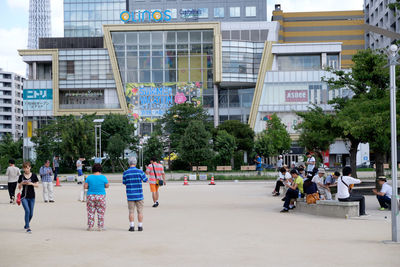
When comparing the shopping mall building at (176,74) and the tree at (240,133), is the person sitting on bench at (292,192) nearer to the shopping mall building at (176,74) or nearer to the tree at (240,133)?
the tree at (240,133)

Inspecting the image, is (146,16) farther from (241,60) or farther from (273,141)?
(273,141)

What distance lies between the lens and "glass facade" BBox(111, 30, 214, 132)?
79062mm

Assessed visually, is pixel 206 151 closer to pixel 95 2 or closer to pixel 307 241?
pixel 307 241

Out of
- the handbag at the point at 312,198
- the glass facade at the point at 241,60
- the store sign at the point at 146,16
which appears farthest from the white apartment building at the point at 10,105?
the handbag at the point at 312,198

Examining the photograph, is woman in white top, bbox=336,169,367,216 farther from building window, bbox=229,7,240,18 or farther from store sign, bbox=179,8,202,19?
building window, bbox=229,7,240,18

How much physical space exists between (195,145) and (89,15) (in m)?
54.8

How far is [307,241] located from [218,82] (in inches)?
2677

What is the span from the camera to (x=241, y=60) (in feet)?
259

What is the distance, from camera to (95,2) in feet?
331

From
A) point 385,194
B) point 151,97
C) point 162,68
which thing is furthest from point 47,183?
point 162,68

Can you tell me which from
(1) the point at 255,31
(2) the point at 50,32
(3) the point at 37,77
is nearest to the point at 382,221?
(1) the point at 255,31

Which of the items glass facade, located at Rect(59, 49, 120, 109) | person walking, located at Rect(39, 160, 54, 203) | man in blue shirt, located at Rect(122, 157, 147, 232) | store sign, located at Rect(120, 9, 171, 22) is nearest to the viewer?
man in blue shirt, located at Rect(122, 157, 147, 232)

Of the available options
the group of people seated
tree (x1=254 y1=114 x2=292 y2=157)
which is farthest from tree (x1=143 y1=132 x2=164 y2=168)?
the group of people seated

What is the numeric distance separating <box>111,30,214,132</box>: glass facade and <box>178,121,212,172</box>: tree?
22677 millimetres
